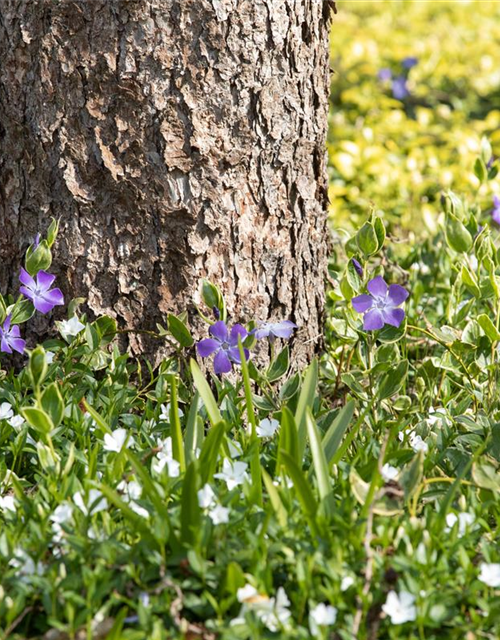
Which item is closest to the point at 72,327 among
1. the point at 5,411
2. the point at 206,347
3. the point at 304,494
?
the point at 5,411

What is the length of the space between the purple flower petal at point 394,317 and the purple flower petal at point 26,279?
0.93 metres

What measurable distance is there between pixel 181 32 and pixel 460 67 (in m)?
4.74

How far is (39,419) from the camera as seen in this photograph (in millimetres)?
1843

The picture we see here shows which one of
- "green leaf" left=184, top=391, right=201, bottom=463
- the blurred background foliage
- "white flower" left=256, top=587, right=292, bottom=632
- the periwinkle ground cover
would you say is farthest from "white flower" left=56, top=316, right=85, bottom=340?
the blurred background foliage

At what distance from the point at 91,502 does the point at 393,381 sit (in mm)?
871

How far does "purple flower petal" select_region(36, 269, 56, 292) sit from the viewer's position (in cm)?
226

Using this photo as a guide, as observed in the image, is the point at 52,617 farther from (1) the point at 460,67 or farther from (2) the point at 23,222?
(1) the point at 460,67

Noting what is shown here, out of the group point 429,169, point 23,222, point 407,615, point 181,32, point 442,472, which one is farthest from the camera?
point 429,169

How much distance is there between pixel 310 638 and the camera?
156 centimetres

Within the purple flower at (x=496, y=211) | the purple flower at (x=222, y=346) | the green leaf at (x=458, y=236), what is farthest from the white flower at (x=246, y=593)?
the purple flower at (x=496, y=211)

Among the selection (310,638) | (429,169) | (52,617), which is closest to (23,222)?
(52,617)

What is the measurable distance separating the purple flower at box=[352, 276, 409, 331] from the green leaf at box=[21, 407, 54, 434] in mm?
817

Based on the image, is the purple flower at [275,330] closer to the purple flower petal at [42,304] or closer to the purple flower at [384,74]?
the purple flower petal at [42,304]

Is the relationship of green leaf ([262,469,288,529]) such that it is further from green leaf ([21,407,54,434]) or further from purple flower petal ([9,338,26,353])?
purple flower petal ([9,338,26,353])
